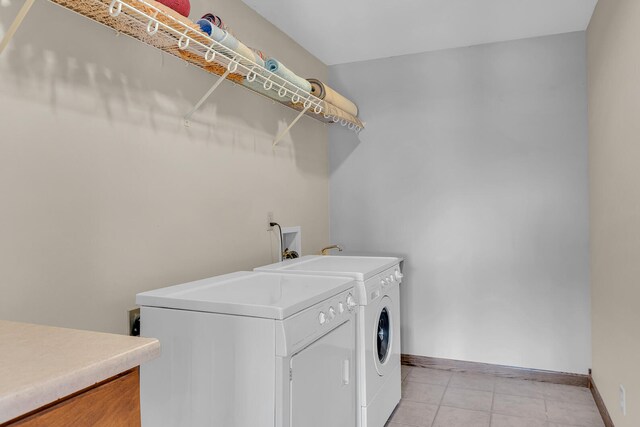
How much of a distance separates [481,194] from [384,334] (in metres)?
1.39

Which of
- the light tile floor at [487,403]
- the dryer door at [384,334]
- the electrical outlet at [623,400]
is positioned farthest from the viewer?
the light tile floor at [487,403]

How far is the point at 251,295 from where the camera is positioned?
1.71 m

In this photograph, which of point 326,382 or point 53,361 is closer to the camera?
point 53,361

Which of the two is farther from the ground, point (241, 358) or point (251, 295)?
point (251, 295)

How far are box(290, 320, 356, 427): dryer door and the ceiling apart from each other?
1896 millimetres

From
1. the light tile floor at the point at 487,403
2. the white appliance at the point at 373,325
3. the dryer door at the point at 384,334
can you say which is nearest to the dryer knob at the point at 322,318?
the white appliance at the point at 373,325

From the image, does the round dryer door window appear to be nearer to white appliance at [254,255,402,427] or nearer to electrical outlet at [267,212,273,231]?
white appliance at [254,255,402,427]

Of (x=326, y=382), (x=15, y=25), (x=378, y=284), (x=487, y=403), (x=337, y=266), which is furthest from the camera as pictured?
(x=487, y=403)

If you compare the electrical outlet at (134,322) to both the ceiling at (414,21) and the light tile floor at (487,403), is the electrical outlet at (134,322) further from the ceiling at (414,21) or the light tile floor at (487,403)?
the ceiling at (414,21)

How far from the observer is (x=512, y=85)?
3.21 m

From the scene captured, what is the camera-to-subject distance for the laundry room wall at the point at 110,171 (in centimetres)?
142

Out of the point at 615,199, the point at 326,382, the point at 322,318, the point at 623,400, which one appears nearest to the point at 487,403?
the point at 623,400

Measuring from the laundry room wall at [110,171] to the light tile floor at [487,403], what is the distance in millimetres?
1352

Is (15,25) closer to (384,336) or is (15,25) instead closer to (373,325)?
(373,325)
